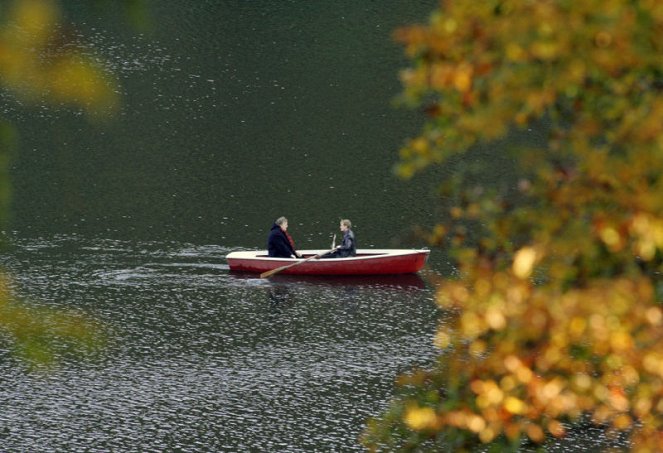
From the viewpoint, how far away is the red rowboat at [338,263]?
36500mm

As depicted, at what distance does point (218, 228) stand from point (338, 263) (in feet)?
23.6

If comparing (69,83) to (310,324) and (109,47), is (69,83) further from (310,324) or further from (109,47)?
(109,47)

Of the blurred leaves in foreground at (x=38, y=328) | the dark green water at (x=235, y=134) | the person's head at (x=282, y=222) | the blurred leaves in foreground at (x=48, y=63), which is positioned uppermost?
the dark green water at (x=235, y=134)

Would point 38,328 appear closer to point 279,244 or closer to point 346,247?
point 279,244

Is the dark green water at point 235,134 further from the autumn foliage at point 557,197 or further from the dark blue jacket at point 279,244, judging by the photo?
the autumn foliage at point 557,197

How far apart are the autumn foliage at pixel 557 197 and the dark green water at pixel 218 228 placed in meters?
0.95

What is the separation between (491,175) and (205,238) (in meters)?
14.2

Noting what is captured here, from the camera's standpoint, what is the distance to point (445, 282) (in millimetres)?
7367

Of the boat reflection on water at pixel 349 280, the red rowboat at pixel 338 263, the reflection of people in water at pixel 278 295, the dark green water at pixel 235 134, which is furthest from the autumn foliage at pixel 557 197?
the dark green water at pixel 235 134

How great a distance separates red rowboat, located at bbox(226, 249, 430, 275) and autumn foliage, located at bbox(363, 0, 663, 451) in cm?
2905

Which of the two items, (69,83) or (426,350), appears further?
(426,350)

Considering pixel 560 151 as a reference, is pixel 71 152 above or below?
above

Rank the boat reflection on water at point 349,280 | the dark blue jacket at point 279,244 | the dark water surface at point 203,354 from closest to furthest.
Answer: the dark water surface at point 203,354
the boat reflection on water at point 349,280
the dark blue jacket at point 279,244

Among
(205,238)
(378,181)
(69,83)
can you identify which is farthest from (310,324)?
(69,83)
